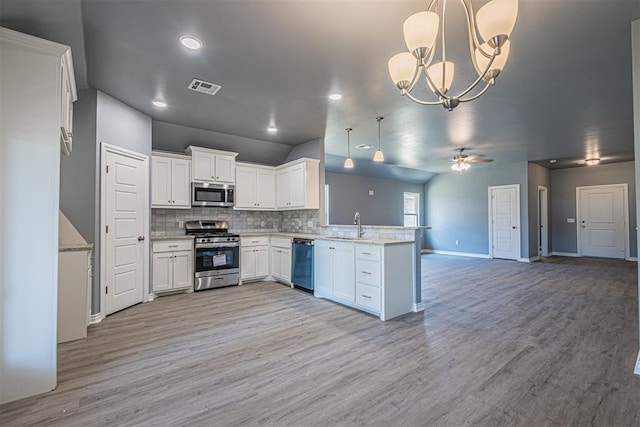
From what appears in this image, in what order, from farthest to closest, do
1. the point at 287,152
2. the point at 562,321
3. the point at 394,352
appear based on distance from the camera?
1. the point at 287,152
2. the point at 562,321
3. the point at 394,352

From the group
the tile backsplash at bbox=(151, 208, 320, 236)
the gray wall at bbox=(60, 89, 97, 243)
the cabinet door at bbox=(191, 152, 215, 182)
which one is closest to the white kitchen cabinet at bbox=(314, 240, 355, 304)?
the tile backsplash at bbox=(151, 208, 320, 236)

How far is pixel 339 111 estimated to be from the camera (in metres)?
4.07

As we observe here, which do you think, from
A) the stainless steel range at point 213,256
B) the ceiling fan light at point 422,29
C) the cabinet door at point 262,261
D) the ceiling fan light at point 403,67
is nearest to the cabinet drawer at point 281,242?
the cabinet door at point 262,261

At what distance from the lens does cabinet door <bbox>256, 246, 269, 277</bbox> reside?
537 centimetres

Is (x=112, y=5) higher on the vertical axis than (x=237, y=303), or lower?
higher

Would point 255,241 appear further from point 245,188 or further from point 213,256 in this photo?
point 245,188

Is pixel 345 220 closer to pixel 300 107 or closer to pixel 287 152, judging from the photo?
pixel 287 152

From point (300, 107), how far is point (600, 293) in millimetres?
5334

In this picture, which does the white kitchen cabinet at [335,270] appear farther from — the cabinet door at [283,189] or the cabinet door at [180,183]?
the cabinet door at [180,183]

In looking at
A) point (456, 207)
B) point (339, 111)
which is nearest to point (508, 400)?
point (339, 111)

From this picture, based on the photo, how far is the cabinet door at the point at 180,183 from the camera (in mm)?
4707

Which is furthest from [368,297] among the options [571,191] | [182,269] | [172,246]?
[571,191]

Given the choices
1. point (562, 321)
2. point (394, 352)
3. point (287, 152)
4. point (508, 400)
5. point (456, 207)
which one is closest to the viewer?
point (508, 400)

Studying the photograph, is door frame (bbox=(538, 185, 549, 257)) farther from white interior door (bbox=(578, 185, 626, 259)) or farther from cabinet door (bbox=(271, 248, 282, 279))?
cabinet door (bbox=(271, 248, 282, 279))
